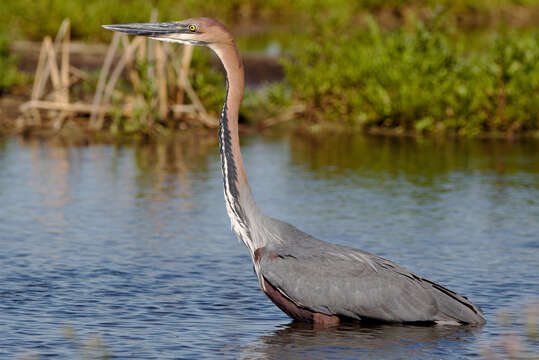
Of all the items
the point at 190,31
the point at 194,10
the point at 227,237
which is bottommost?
the point at 227,237

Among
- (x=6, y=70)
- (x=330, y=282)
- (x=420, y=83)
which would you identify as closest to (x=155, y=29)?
(x=330, y=282)

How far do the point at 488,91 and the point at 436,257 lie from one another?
28.1 feet

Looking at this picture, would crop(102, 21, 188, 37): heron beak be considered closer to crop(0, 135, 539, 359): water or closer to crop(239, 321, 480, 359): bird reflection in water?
crop(0, 135, 539, 359): water

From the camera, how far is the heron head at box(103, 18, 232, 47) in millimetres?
8266

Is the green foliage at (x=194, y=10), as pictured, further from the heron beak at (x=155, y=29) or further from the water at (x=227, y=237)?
the heron beak at (x=155, y=29)

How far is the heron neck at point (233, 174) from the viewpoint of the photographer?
316 inches

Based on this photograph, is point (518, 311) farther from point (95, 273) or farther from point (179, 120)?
point (179, 120)

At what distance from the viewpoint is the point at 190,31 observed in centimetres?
832

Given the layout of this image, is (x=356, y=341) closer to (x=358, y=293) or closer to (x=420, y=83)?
(x=358, y=293)

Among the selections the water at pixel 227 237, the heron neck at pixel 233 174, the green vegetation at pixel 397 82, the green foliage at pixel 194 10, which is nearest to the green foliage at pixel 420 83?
the green vegetation at pixel 397 82

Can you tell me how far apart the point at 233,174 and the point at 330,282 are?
3.52 feet

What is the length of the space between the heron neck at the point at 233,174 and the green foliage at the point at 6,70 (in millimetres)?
13242

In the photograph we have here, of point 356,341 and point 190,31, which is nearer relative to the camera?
point 356,341

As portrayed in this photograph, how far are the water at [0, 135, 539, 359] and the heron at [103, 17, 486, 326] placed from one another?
6.1 inches
